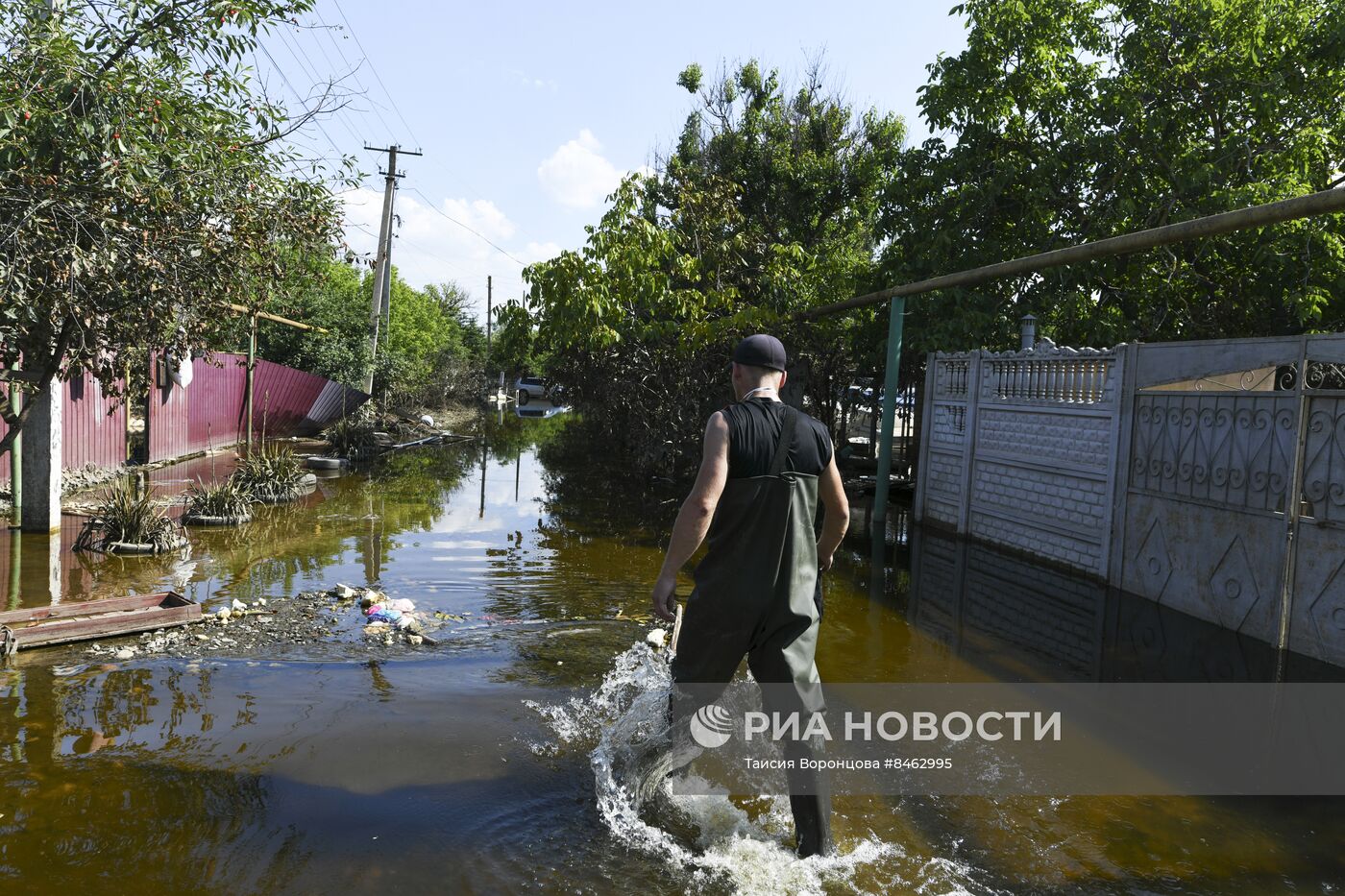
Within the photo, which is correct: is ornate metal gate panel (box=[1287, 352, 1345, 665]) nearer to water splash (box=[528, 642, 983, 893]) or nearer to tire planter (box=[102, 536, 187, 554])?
water splash (box=[528, 642, 983, 893])

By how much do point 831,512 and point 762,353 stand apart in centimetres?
73

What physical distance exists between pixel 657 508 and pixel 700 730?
31.9 ft

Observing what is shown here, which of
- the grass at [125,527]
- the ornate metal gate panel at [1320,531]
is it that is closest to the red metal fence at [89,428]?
the grass at [125,527]

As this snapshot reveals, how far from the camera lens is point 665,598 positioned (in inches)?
140

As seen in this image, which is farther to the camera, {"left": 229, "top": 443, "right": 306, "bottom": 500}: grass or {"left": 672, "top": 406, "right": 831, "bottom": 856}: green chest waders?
{"left": 229, "top": 443, "right": 306, "bottom": 500}: grass

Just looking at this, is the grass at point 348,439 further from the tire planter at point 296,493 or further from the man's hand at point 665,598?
the man's hand at point 665,598

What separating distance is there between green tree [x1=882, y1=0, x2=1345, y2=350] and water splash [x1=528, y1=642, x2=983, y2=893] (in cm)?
957

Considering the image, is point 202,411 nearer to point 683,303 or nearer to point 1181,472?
point 683,303

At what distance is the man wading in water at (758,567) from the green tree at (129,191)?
4.94 metres

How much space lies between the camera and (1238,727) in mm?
5211

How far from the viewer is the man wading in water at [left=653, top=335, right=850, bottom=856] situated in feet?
11.4

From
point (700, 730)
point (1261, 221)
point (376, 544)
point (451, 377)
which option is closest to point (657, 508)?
point (376, 544)

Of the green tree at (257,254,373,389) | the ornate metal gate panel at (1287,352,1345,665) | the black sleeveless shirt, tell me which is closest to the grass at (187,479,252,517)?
the black sleeveless shirt

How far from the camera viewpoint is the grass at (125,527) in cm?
858
